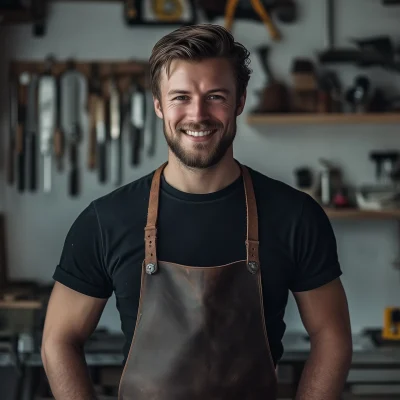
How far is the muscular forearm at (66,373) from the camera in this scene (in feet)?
5.41

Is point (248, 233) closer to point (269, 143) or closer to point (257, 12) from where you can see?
point (269, 143)

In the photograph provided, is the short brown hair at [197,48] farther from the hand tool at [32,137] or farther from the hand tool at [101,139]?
the hand tool at [32,137]

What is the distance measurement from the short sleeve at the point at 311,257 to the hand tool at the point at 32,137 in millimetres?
2063

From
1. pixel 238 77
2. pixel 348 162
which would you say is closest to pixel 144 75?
pixel 348 162

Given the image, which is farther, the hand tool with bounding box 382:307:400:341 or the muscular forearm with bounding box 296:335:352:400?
the hand tool with bounding box 382:307:400:341

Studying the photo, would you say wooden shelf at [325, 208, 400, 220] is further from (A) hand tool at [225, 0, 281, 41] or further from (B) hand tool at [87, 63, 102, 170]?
(B) hand tool at [87, 63, 102, 170]

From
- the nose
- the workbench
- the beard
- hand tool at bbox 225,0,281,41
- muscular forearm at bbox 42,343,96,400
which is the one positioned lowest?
the workbench

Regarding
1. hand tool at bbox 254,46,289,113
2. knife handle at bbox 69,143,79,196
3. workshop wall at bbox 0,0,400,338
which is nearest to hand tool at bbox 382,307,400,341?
workshop wall at bbox 0,0,400,338

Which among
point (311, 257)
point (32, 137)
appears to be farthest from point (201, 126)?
point (32, 137)

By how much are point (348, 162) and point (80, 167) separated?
1.23 meters

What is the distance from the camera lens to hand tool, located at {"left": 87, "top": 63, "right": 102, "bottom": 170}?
3.41 metres

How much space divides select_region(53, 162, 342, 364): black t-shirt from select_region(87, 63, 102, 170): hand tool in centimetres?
178

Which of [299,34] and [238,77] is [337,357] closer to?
[238,77]

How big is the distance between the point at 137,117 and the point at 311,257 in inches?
75.9
